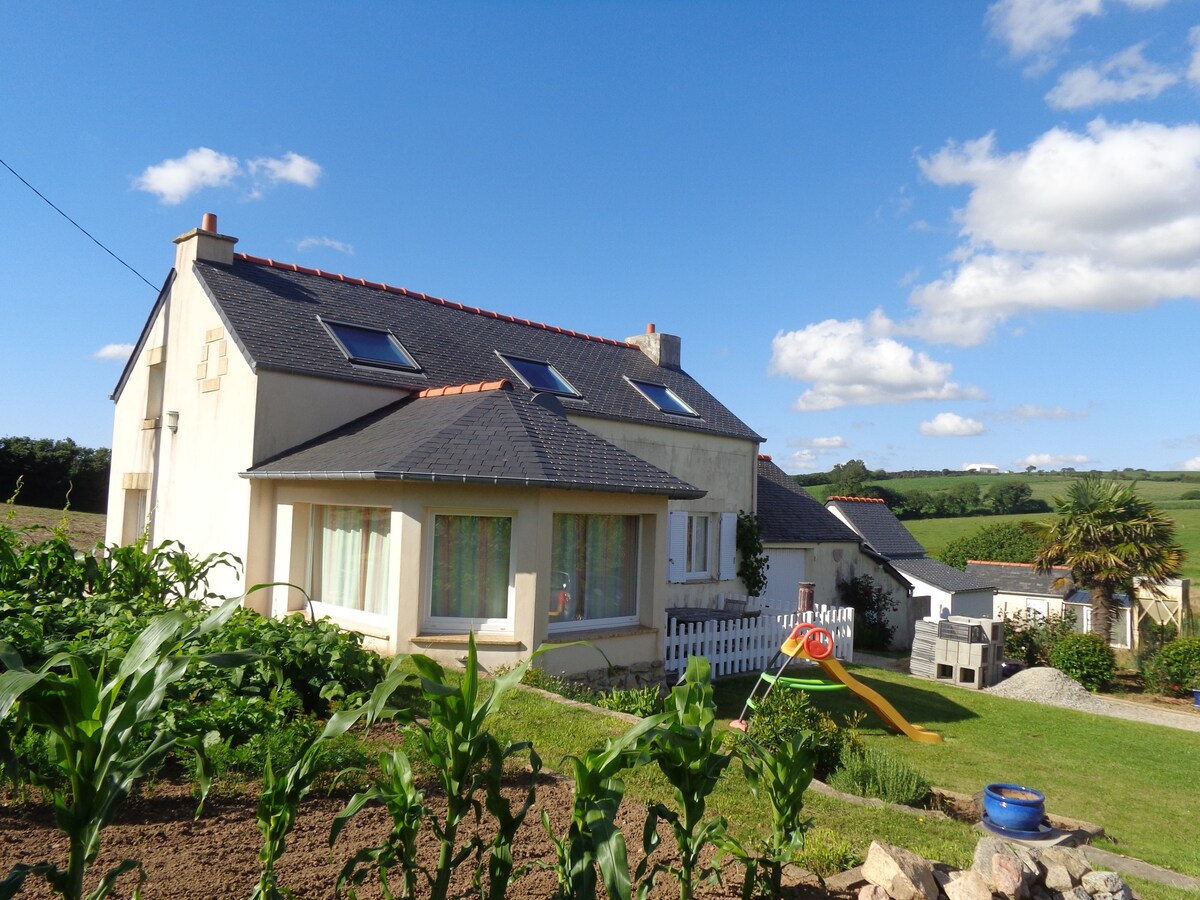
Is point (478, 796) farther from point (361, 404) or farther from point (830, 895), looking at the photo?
point (361, 404)

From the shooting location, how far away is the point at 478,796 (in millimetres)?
5500

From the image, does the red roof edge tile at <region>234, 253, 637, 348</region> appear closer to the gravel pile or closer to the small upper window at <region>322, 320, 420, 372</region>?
the small upper window at <region>322, 320, 420, 372</region>

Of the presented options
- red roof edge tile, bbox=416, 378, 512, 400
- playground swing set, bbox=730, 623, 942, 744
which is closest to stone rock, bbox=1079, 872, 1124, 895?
playground swing set, bbox=730, 623, 942, 744

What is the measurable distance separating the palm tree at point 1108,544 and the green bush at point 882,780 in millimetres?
13602

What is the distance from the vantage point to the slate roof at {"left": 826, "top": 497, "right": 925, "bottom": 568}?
22766 mm

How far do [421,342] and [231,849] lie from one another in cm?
1170

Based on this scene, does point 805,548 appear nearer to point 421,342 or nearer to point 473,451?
point 421,342

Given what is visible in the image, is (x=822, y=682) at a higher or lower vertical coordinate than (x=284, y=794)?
lower

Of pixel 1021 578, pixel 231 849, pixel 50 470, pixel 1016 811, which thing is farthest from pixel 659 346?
pixel 50 470

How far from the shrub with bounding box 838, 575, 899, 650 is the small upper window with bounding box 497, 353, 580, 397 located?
9.79 meters

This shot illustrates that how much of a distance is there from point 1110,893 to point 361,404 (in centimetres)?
1108

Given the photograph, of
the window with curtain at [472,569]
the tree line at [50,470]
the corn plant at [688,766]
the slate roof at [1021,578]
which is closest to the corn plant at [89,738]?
the corn plant at [688,766]

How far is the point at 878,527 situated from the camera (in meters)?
23.7

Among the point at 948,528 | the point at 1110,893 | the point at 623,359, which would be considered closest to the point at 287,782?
the point at 1110,893
